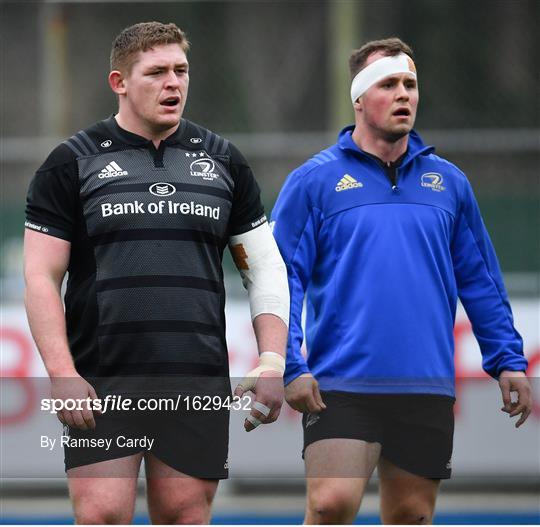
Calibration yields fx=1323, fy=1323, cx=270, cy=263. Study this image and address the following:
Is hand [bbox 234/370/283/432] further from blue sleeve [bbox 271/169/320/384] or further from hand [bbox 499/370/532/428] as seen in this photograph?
hand [bbox 499/370/532/428]

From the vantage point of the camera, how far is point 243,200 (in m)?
4.54

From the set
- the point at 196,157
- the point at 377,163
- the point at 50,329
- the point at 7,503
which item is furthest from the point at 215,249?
the point at 7,503

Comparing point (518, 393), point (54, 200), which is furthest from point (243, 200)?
point (518, 393)

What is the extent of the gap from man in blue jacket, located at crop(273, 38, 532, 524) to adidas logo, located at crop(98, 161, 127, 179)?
863 millimetres

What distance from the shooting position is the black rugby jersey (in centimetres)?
429

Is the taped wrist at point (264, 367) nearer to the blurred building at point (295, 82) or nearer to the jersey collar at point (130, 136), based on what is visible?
the jersey collar at point (130, 136)

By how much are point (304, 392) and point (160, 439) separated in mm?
750

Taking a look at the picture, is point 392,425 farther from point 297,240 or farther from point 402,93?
point 402,93

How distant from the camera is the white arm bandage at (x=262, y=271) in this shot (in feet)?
14.8

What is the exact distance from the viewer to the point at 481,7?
42.6 feet

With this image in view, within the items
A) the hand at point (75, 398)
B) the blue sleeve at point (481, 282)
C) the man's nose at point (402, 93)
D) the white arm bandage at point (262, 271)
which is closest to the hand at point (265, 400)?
the white arm bandage at point (262, 271)

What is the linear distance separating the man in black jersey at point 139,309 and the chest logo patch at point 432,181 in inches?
39.7

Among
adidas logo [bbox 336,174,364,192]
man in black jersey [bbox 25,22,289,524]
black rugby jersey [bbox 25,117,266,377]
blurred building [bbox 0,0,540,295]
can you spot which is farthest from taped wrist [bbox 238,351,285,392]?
blurred building [bbox 0,0,540,295]

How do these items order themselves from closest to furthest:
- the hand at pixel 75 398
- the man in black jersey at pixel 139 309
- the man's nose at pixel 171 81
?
the hand at pixel 75 398, the man in black jersey at pixel 139 309, the man's nose at pixel 171 81
